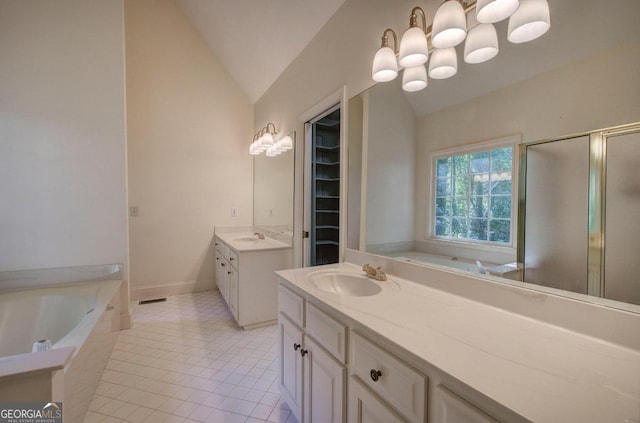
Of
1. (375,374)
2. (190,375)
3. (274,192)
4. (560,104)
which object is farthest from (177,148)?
(560,104)

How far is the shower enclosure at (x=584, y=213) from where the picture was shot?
0.76 metres

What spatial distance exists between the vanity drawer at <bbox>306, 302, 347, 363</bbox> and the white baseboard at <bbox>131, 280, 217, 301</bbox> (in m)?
2.86

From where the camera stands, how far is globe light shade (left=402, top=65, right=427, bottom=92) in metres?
1.32

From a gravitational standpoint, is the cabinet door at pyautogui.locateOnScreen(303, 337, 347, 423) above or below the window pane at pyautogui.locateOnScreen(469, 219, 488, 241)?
below

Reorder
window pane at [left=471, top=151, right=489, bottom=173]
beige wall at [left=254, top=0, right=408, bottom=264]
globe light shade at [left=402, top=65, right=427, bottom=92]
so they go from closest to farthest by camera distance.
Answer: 1. window pane at [left=471, top=151, right=489, bottom=173]
2. globe light shade at [left=402, top=65, right=427, bottom=92]
3. beige wall at [left=254, top=0, right=408, bottom=264]

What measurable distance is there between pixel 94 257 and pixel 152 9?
2856mm

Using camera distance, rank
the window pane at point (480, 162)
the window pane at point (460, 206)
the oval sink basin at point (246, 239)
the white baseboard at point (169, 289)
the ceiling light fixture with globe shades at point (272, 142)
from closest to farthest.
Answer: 1. the window pane at point (480, 162)
2. the window pane at point (460, 206)
3. the ceiling light fixture with globe shades at point (272, 142)
4. the oval sink basin at point (246, 239)
5. the white baseboard at point (169, 289)

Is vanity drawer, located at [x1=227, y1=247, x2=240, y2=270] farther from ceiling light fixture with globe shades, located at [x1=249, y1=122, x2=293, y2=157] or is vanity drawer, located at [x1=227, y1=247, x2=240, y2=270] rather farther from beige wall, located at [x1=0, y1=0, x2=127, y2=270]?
ceiling light fixture with globe shades, located at [x1=249, y1=122, x2=293, y2=157]

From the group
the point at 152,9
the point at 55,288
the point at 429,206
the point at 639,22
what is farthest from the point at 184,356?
the point at 152,9

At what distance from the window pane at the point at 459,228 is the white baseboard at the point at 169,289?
3.29m

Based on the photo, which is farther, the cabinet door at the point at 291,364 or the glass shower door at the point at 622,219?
the cabinet door at the point at 291,364

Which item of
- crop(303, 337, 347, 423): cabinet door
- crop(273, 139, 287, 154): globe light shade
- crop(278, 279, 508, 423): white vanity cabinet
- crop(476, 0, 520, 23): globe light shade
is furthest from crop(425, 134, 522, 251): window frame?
crop(273, 139, 287, 154): globe light shade

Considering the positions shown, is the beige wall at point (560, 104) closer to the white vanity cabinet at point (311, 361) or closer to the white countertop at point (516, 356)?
the white countertop at point (516, 356)

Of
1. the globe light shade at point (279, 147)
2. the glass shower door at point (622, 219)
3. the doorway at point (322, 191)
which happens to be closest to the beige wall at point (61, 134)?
the globe light shade at point (279, 147)
